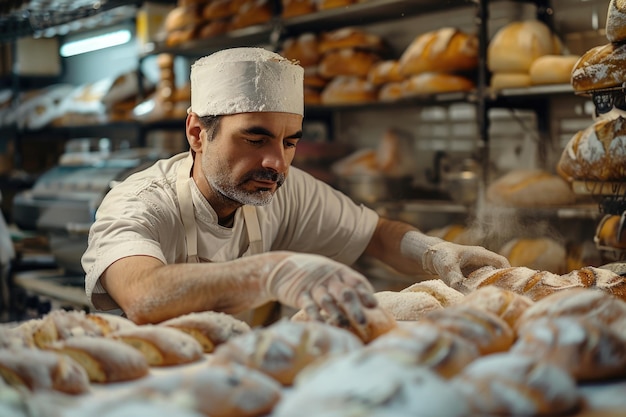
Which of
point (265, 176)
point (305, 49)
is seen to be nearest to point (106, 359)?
point (265, 176)

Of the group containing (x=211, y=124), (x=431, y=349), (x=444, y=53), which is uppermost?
(x=444, y=53)

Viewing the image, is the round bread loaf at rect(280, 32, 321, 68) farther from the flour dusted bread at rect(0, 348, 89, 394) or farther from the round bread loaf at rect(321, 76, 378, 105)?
the flour dusted bread at rect(0, 348, 89, 394)

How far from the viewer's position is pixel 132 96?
4.97 metres

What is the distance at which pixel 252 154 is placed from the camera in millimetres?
1771

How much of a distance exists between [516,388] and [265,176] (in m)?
1.07

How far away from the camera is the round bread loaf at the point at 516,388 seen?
0.76 m

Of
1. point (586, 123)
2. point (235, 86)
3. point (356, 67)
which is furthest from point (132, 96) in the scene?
point (235, 86)

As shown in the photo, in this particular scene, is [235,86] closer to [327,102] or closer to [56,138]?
[327,102]

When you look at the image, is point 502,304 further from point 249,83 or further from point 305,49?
point 305,49

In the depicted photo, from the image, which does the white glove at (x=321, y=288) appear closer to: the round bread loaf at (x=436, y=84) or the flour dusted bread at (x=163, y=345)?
the flour dusted bread at (x=163, y=345)

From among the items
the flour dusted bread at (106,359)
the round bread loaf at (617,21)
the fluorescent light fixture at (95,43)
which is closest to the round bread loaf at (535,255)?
the round bread loaf at (617,21)

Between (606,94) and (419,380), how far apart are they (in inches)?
54.1

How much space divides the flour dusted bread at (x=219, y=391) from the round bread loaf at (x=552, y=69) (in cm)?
222

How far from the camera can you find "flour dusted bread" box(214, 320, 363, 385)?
0.90 m
